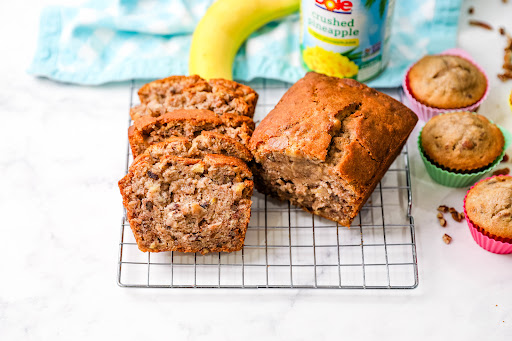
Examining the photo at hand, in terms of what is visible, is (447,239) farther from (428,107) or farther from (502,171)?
(428,107)

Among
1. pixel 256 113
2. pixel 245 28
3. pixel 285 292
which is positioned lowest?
pixel 285 292

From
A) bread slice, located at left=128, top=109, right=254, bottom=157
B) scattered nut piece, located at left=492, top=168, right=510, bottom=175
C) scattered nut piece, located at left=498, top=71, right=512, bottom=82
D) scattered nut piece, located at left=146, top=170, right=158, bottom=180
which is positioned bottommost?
scattered nut piece, located at left=492, top=168, right=510, bottom=175

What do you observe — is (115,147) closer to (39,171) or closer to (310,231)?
(39,171)

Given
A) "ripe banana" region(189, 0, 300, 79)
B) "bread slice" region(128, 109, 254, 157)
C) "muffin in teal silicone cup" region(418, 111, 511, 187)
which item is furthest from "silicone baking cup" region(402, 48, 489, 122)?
"bread slice" region(128, 109, 254, 157)

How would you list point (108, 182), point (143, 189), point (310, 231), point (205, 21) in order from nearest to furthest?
point (143, 189) → point (310, 231) → point (108, 182) → point (205, 21)

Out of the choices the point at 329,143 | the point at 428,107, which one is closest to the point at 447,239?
the point at 428,107

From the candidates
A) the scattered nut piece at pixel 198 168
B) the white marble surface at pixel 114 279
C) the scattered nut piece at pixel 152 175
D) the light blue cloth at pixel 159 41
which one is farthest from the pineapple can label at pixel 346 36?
the scattered nut piece at pixel 152 175

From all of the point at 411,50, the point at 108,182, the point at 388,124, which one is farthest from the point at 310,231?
the point at 411,50

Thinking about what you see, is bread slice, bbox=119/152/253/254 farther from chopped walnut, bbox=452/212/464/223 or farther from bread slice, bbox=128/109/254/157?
chopped walnut, bbox=452/212/464/223
